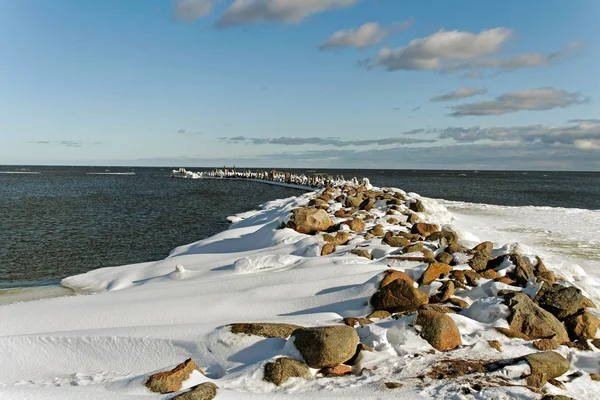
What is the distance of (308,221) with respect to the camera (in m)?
12.9

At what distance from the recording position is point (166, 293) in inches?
322

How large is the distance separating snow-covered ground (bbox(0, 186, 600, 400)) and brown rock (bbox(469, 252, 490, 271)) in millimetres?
1122

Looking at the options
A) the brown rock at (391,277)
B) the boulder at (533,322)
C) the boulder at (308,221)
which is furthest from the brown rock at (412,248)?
the boulder at (308,221)

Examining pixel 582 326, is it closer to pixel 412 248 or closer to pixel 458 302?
pixel 458 302

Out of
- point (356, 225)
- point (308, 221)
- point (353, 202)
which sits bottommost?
point (356, 225)

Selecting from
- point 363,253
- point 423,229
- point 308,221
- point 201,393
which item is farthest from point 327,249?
point 201,393

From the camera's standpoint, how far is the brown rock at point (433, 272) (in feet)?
25.3

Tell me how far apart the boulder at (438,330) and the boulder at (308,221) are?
7.22 metres

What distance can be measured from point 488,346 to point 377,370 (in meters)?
1.57

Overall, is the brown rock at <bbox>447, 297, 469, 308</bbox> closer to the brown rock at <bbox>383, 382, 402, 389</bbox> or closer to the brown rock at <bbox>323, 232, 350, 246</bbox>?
the brown rock at <bbox>383, 382, 402, 389</bbox>

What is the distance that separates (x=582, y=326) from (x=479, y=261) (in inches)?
110

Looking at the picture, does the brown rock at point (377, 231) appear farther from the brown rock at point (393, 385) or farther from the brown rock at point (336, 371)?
the brown rock at point (393, 385)

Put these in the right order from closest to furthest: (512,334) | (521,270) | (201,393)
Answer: (201,393) < (512,334) < (521,270)

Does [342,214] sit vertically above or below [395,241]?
above
